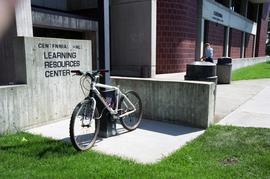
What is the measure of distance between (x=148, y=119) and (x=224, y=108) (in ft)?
8.06

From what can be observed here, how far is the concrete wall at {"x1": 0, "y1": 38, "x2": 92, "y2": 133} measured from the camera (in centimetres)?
536

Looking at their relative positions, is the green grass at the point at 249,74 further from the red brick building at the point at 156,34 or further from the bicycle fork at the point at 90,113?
the bicycle fork at the point at 90,113

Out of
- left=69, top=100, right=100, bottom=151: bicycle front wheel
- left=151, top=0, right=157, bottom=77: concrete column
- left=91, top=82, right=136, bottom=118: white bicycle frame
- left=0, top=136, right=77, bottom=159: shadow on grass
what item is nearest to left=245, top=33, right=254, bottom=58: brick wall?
left=151, top=0, right=157, bottom=77: concrete column

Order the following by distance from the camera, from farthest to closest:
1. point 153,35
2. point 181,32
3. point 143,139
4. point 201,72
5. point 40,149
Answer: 1. point 181,32
2. point 153,35
3. point 201,72
4. point 143,139
5. point 40,149

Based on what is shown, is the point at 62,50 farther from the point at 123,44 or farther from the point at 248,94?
the point at 123,44

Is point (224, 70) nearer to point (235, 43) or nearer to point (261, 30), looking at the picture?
point (235, 43)

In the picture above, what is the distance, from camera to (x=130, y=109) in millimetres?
5785

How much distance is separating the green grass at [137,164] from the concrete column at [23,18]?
3539mm

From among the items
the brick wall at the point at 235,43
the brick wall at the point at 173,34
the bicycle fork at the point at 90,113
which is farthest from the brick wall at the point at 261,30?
the bicycle fork at the point at 90,113

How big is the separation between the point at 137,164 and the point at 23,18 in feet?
18.3

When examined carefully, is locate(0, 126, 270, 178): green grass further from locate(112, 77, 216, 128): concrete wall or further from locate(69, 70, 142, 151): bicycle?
locate(112, 77, 216, 128): concrete wall

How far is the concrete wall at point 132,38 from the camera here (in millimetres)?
14758

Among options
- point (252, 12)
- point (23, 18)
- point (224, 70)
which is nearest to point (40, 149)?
point (23, 18)

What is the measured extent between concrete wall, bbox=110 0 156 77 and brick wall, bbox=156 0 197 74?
131 cm
